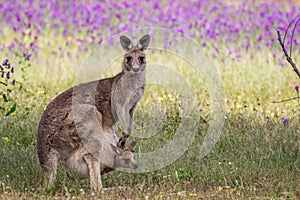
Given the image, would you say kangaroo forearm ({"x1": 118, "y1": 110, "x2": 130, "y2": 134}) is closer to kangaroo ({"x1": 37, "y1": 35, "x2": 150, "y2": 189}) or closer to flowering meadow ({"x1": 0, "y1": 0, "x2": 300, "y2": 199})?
kangaroo ({"x1": 37, "y1": 35, "x2": 150, "y2": 189})

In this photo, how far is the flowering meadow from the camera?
5.66 m

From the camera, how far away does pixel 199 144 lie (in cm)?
680

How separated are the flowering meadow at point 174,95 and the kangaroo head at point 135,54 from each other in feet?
3.02

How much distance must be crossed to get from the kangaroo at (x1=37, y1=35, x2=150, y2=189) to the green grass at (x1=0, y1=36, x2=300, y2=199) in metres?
0.21

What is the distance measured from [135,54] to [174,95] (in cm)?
272

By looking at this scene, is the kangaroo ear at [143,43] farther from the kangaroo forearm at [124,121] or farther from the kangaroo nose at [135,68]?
the kangaroo forearm at [124,121]

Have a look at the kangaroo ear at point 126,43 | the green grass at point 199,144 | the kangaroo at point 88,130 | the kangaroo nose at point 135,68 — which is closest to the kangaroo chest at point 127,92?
the kangaroo at point 88,130

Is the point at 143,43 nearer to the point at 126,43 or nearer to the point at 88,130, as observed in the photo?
the point at 126,43

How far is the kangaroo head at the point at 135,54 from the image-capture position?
18.9 ft

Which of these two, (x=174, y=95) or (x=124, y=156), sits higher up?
(x=174, y=95)

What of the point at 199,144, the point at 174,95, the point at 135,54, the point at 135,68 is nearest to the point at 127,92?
the point at 135,68

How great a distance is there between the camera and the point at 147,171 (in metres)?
5.92

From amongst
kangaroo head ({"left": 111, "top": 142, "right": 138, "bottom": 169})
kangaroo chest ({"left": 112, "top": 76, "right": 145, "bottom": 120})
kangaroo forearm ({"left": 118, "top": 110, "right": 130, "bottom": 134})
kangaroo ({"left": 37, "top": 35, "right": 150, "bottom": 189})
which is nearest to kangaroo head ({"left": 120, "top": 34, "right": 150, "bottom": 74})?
kangaroo ({"left": 37, "top": 35, "right": 150, "bottom": 189})

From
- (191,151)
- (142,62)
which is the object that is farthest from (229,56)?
(142,62)
